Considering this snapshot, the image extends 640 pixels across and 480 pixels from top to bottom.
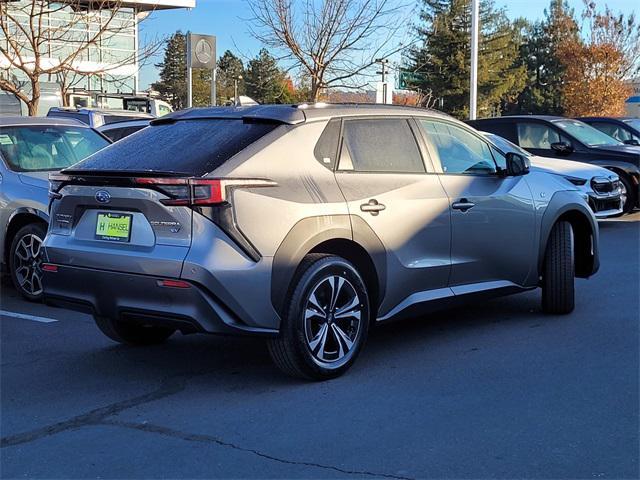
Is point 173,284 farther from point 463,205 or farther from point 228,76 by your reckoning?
point 228,76

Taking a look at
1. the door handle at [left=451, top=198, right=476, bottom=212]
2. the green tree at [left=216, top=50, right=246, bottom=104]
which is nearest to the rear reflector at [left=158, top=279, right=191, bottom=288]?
the door handle at [left=451, top=198, right=476, bottom=212]

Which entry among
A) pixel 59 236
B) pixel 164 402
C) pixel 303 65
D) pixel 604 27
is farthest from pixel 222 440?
pixel 604 27

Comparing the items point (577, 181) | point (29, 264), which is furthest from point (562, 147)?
point (29, 264)

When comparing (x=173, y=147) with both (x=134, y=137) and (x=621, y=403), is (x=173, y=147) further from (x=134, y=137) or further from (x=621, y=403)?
(x=621, y=403)

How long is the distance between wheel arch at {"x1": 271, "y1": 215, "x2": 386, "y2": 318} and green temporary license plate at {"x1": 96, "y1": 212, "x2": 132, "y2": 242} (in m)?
0.92

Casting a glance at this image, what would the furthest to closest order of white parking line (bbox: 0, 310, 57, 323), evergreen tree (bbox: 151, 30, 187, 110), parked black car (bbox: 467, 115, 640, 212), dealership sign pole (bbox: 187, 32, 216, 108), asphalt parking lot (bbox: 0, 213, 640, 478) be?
evergreen tree (bbox: 151, 30, 187, 110) → dealership sign pole (bbox: 187, 32, 216, 108) → parked black car (bbox: 467, 115, 640, 212) → white parking line (bbox: 0, 310, 57, 323) → asphalt parking lot (bbox: 0, 213, 640, 478)

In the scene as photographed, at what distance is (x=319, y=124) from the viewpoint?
5.41 metres

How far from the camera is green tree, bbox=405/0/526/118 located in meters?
51.6

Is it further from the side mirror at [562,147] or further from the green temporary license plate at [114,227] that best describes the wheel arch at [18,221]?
the side mirror at [562,147]

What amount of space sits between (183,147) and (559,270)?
11.1 feet

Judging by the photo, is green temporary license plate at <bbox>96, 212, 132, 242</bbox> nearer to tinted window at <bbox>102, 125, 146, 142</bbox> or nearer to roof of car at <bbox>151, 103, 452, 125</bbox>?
roof of car at <bbox>151, 103, 452, 125</bbox>

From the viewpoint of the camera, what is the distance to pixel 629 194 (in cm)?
1423

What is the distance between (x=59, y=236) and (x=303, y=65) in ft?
41.4

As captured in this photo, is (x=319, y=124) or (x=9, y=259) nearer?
(x=319, y=124)
